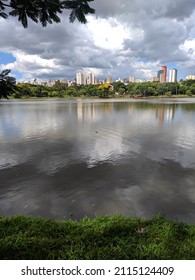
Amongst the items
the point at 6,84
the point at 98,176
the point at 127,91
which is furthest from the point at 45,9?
the point at 127,91

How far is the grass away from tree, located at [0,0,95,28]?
4745mm

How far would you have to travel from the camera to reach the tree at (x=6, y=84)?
363 centimetres

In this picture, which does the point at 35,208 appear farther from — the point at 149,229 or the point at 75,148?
the point at 75,148

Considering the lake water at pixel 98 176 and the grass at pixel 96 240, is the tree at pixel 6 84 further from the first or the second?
the lake water at pixel 98 176

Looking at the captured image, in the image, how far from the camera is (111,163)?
12.4 metres

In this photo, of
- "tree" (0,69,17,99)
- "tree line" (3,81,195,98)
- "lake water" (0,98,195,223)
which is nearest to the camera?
"tree" (0,69,17,99)

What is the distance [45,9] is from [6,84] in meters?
2.13

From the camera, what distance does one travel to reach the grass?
402 cm

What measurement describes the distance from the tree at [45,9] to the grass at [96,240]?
15.6ft

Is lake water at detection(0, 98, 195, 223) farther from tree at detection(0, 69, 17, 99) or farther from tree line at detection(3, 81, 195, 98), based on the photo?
tree line at detection(3, 81, 195, 98)

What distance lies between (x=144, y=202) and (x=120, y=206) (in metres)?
0.99

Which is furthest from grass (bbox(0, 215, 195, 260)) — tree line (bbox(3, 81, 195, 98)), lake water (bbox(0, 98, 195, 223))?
tree line (bbox(3, 81, 195, 98))

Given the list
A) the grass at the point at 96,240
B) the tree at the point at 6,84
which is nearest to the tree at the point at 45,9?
the tree at the point at 6,84
